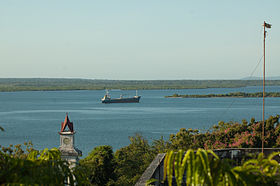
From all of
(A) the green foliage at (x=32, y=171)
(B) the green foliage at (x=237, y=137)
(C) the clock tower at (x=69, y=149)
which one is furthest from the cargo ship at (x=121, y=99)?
(A) the green foliage at (x=32, y=171)

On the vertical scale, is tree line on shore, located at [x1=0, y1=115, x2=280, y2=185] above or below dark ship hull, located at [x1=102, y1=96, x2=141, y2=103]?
above

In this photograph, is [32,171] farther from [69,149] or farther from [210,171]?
[69,149]

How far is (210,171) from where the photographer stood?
283cm

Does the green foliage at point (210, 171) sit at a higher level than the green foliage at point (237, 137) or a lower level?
higher

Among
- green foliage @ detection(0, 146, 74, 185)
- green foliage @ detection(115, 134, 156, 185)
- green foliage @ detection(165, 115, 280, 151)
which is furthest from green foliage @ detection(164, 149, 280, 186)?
green foliage @ detection(115, 134, 156, 185)

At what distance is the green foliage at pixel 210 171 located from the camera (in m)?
2.76

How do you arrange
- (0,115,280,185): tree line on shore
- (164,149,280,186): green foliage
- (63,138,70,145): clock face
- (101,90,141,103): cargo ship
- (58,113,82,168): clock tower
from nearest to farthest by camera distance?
(164,149,280,186): green foliage → (58,113,82,168): clock tower → (63,138,70,145): clock face → (0,115,280,185): tree line on shore → (101,90,141,103): cargo ship

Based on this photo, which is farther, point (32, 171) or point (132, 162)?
point (132, 162)

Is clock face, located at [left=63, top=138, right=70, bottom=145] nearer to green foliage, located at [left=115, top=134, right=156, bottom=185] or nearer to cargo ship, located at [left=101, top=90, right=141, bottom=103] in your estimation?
green foliage, located at [left=115, top=134, right=156, bottom=185]

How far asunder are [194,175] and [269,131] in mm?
15309

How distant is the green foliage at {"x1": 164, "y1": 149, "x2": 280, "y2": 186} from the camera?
9.05ft

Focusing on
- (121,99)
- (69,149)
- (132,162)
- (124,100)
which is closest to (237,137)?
(132,162)

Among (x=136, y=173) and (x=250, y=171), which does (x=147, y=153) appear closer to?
(x=136, y=173)

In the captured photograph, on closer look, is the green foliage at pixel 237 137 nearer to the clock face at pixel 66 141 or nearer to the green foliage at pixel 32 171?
the clock face at pixel 66 141
